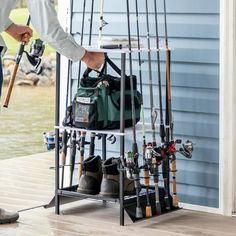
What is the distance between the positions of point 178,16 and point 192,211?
1.12 m

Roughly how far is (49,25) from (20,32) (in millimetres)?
272

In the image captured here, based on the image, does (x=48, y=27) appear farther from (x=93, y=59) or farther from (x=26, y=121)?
(x=26, y=121)

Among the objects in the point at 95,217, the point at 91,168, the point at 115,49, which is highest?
the point at 115,49

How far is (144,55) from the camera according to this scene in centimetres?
469

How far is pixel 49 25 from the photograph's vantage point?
13.1 ft

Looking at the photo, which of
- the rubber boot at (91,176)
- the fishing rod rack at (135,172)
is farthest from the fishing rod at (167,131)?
the rubber boot at (91,176)

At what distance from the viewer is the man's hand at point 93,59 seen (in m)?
4.13

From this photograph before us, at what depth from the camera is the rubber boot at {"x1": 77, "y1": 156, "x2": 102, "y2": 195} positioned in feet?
14.6

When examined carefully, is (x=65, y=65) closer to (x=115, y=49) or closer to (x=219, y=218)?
(x=115, y=49)

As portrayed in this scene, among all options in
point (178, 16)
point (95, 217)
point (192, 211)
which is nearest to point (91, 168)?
point (95, 217)

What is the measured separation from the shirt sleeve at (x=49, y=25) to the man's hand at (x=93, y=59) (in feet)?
0.32

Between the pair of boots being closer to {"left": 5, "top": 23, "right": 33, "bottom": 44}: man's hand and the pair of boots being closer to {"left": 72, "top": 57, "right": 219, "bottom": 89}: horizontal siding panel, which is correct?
{"left": 72, "top": 57, "right": 219, "bottom": 89}: horizontal siding panel

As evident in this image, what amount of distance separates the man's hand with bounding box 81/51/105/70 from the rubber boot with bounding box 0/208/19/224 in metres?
0.91

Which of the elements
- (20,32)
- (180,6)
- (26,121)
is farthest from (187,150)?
(26,121)
